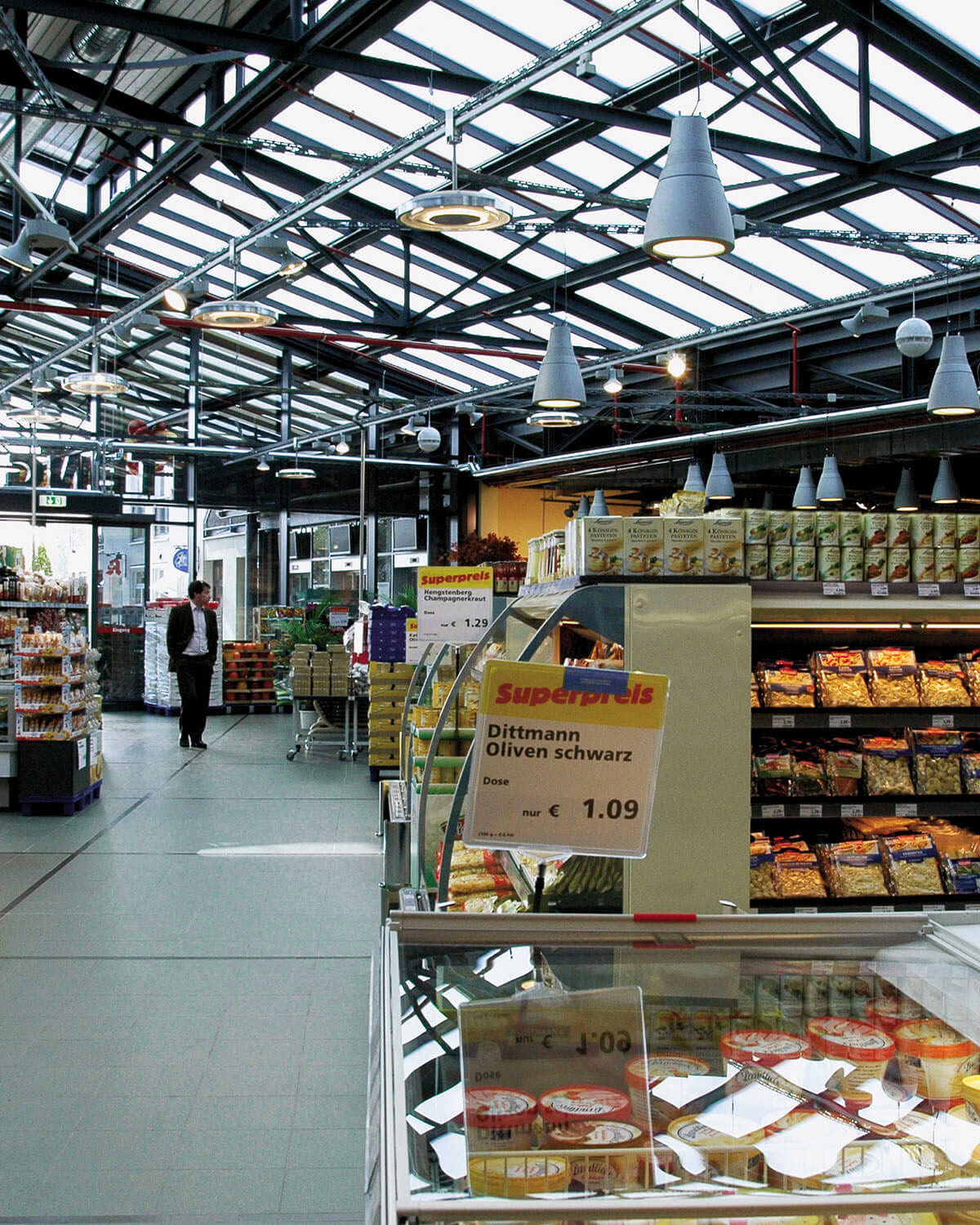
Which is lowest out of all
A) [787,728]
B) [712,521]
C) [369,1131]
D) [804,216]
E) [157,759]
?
[157,759]

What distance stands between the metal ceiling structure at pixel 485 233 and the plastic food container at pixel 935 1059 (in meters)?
4.14

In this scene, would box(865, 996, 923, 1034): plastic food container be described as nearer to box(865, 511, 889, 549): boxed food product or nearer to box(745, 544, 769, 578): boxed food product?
box(745, 544, 769, 578): boxed food product

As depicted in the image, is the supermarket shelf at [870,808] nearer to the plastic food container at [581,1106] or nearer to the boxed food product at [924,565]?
the boxed food product at [924,565]

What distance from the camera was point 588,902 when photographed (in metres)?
3.49

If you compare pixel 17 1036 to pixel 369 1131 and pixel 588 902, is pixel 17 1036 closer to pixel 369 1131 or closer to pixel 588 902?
pixel 588 902

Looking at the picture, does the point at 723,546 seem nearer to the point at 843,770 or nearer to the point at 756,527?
the point at 756,527

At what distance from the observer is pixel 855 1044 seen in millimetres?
2090

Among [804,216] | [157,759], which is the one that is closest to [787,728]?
[804,216]

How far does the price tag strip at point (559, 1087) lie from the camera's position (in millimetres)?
1642

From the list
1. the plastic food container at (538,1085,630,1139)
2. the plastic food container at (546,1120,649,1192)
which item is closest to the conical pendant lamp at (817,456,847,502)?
the plastic food container at (538,1085,630,1139)

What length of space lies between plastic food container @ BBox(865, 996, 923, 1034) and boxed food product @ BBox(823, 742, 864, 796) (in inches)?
81.1

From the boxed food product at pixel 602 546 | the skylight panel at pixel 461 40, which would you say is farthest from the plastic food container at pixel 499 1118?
the skylight panel at pixel 461 40

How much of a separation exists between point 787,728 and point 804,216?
7280mm

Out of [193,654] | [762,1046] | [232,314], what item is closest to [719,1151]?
[762,1046]
